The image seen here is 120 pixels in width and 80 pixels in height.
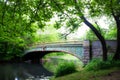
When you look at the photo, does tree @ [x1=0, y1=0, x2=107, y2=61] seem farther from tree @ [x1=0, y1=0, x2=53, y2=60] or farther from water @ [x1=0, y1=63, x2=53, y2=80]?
water @ [x1=0, y1=63, x2=53, y2=80]

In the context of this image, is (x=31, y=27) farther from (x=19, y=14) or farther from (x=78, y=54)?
(x=78, y=54)

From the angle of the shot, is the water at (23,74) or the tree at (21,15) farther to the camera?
the water at (23,74)

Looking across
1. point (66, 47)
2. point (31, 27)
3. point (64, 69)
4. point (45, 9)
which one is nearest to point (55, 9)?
point (45, 9)

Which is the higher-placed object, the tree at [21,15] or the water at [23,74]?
the tree at [21,15]

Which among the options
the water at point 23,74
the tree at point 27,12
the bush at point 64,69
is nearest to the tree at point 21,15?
the tree at point 27,12

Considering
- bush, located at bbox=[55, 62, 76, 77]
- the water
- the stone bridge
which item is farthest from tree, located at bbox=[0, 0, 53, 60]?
the water

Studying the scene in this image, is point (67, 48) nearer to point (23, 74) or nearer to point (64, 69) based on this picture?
point (23, 74)

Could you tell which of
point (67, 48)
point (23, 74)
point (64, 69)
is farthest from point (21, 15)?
point (67, 48)

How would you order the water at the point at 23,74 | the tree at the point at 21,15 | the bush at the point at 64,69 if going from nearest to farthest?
the tree at the point at 21,15 < the bush at the point at 64,69 < the water at the point at 23,74

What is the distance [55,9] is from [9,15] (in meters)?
1.44

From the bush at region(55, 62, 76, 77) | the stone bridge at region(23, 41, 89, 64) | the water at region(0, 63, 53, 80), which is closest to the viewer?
the bush at region(55, 62, 76, 77)

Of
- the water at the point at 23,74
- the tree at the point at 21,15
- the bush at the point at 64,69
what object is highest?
the tree at the point at 21,15

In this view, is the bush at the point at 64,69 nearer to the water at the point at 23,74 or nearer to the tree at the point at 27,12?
the tree at the point at 27,12

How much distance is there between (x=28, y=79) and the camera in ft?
62.1
